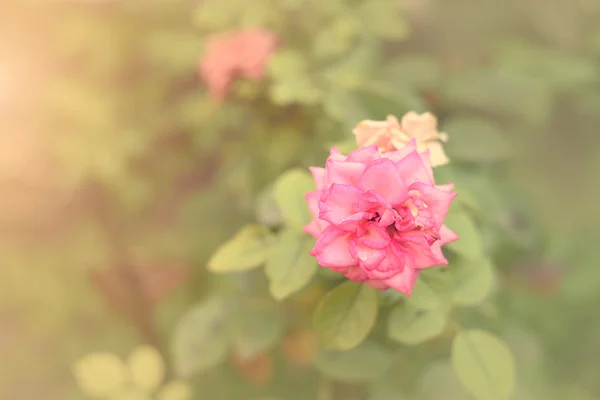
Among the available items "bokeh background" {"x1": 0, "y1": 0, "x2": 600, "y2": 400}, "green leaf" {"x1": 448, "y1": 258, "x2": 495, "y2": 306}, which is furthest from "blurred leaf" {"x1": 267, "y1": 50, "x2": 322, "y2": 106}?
"green leaf" {"x1": 448, "y1": 258, "x2": 495, "y2": 306}

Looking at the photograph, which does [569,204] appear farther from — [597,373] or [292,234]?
[292,234]

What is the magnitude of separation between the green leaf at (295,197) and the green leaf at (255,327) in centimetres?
22

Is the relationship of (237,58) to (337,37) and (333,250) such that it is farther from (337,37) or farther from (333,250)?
(333,250)

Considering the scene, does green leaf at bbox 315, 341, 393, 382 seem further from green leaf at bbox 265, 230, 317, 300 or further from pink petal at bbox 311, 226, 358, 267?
pink petal at bbox 311, 226, 358, 267

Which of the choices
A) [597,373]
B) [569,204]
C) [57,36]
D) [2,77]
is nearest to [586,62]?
[569,204]

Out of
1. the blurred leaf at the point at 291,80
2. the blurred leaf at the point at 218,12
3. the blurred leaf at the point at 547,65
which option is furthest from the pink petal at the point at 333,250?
the blurred leaf at the point at 547,65

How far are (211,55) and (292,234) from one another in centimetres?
44

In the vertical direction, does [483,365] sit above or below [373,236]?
below

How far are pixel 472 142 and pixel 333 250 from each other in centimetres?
52

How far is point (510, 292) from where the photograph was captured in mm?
1256

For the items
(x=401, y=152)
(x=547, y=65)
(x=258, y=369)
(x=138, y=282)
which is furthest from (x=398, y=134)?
(x=138, y=282)

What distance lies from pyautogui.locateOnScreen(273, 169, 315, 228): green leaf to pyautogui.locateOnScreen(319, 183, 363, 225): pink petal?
139mm

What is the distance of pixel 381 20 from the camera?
925 mm

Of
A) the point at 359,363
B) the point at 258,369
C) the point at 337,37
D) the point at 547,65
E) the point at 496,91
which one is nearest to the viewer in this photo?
the point at 359,363
